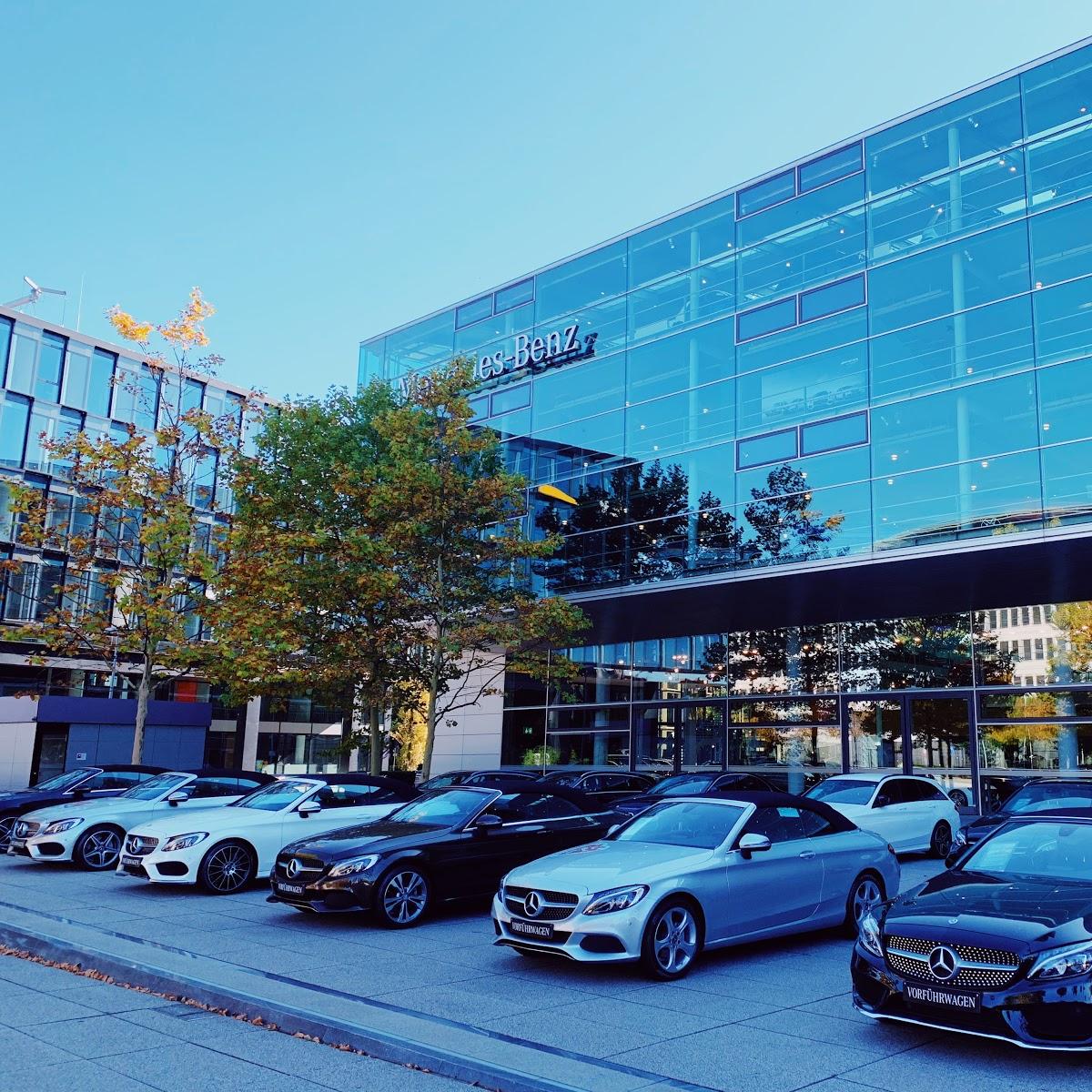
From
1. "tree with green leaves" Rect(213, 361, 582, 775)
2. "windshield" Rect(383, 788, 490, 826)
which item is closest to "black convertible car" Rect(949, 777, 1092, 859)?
"windshield" Rect(383, 788, 490, 826)

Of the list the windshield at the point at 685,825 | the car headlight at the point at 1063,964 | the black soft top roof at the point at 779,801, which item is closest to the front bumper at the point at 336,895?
the windshield at the point at 685,825

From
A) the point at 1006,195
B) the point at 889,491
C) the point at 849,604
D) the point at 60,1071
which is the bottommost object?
the point at 60,1071

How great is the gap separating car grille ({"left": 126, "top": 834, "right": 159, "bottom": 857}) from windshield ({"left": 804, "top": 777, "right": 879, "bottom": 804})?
9073 millimetres

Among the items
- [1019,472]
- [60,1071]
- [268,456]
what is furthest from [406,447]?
[60,1071]

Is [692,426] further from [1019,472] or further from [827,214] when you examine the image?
[1019,472]

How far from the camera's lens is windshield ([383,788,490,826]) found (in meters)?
12.5

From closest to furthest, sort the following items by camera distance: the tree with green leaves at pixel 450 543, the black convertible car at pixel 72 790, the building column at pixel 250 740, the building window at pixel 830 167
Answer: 1. the black convertible car at pixel 72 790
2. the tree with green leaves at pixel 450 543
3. the building window at pixel 830 167
4. the building column at pixel 250 740

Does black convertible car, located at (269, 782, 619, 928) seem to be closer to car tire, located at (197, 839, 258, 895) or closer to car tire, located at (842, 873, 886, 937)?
car tire, located at (197, 839, 258, 895)

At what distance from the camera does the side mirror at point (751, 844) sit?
31.1ft

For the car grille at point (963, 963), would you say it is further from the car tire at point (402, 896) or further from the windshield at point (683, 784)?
the windshield at point (683, 784)

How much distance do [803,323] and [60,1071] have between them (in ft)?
66.9

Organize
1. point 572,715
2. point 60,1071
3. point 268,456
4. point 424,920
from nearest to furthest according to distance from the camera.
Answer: point 60,1071 → point 424,920 → point 268,456 → point 572,715

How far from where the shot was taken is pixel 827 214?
2342cm

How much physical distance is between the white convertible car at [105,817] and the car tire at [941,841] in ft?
34.2
